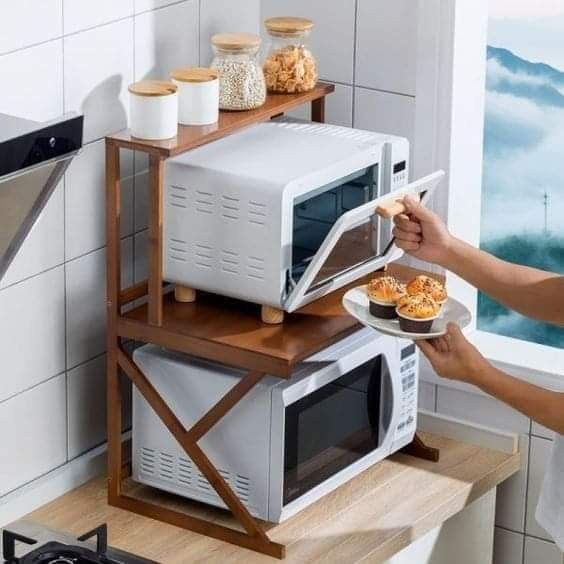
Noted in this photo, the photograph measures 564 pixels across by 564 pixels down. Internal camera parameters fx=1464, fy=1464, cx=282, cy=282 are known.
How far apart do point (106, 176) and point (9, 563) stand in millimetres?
716

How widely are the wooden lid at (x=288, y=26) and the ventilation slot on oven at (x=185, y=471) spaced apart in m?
0.87

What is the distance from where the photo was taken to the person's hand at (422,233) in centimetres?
271

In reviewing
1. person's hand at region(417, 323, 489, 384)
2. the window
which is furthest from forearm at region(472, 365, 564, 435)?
the window

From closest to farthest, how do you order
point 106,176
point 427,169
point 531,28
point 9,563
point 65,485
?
point 9,563 → point 106,176 → point 65,485 → point 427,169 → point 531,28

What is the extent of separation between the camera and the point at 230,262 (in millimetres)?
2709

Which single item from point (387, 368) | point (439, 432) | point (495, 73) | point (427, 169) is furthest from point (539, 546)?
point (495, 73)

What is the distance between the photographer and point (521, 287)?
105 inches

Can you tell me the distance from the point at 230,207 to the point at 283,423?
41 cm

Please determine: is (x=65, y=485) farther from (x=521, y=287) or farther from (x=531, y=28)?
(x=531, y=28)

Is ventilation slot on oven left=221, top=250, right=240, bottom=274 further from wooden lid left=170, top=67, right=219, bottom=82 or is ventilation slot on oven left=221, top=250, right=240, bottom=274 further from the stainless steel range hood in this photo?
the stainless steel range hood

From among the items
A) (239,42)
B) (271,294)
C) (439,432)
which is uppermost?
(239,42)

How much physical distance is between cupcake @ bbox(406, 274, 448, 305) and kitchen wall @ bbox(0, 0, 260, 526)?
24.9 inches

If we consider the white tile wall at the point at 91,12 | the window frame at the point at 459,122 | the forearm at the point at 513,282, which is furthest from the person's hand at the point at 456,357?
the white tile wall at the point at 91,12

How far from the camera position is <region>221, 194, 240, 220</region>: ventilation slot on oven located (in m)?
2.66
